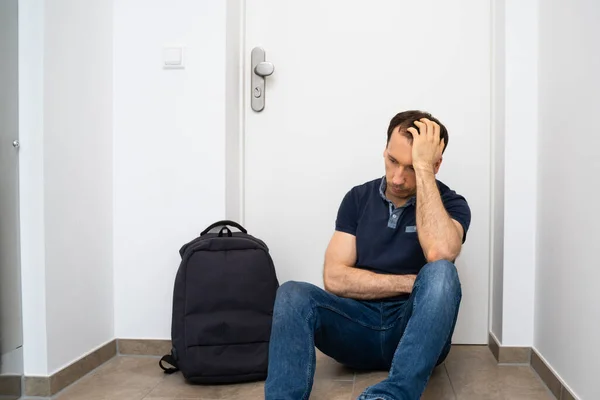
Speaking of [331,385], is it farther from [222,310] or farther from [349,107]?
[349,107]

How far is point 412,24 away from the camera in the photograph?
2.39 meters

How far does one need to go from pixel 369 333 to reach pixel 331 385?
0.29 meters

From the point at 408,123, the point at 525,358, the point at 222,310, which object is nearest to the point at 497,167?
the point at 408,123

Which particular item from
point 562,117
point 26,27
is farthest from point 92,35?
point 562,117

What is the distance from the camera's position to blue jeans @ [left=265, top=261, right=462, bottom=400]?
1447 millimetres

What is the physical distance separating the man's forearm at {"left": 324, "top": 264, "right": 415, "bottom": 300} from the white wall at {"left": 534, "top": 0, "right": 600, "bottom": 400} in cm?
48

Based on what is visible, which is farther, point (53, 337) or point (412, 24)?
point (412, 24)

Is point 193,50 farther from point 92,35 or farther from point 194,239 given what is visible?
point 194,239

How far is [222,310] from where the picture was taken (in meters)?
2.04

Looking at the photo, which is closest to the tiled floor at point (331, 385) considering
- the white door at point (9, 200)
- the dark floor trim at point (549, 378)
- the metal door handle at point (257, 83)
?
the dark floor trim at point (549, 378)

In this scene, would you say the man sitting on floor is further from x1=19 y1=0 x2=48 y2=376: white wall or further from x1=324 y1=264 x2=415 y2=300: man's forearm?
x1=19 y1=0 x2=48 y2=376: white wall

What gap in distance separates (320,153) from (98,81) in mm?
916

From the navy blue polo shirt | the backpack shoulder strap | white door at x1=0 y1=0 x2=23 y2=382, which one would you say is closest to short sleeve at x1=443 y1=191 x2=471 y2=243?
the navy blue polo shirt

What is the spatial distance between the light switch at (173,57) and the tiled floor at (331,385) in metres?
1.16
